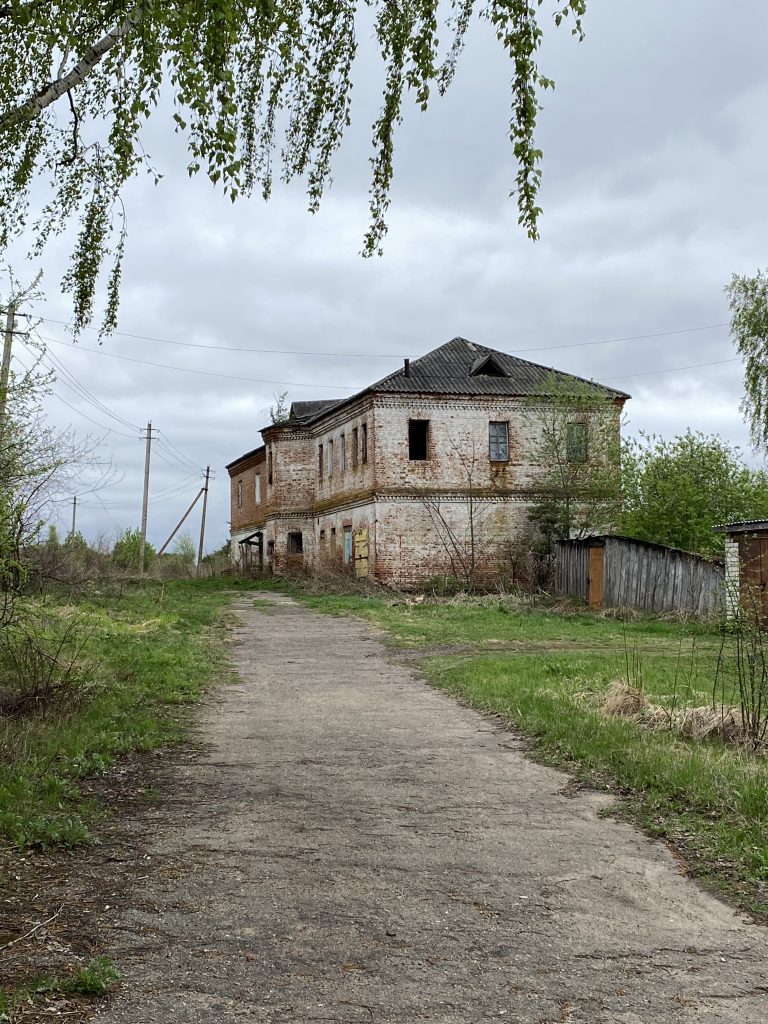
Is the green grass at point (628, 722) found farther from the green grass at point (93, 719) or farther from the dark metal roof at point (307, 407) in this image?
the dark metal roof at point (307, 407)

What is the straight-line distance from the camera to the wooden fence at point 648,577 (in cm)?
2550

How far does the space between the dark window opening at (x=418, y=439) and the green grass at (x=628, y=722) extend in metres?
12.3

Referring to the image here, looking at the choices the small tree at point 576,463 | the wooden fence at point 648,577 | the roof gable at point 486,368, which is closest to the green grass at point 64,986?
the wooden fence at point 648,577

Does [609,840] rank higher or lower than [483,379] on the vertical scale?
lower

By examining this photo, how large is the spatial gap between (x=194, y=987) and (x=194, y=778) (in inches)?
150

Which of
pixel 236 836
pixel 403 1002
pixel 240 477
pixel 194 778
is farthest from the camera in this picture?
pixel 240 477

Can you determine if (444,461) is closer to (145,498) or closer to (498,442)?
(498,442)

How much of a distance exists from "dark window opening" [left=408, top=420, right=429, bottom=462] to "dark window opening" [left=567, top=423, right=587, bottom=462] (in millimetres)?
4716

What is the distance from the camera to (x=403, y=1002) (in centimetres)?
378

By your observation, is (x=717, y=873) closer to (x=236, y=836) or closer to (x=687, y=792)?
(x=687, y=792)

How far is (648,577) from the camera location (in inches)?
1017

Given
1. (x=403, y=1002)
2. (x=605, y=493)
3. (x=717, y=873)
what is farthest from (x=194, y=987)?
(x=605, y=493)

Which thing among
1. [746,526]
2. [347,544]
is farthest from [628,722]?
[347,544]

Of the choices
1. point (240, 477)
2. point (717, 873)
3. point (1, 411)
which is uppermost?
point (240, 477)
